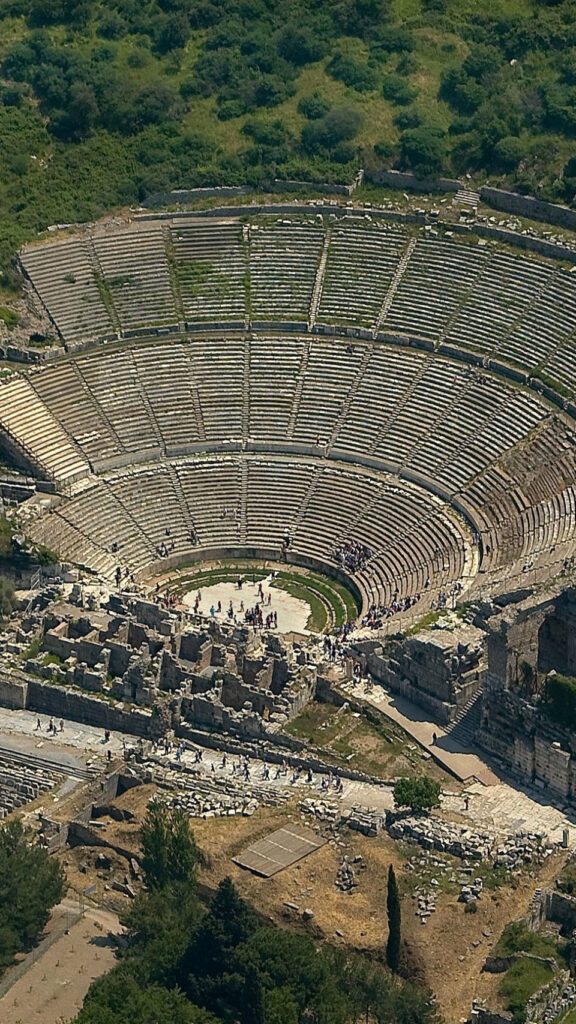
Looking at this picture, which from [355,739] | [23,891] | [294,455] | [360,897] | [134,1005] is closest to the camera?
[134,1005]

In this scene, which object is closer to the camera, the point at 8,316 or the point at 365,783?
the point at 365,783

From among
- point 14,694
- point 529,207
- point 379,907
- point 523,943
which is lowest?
point 523,943

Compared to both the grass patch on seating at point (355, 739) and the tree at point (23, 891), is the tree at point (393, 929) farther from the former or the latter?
the tree at point (23, 891)

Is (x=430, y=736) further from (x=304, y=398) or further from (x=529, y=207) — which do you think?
(x=529, y=207)

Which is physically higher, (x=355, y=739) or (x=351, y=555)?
(x=351, y=555)

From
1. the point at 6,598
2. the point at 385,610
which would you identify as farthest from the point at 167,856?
the point at 6,598

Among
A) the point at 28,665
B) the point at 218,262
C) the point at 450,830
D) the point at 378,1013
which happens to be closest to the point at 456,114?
the point at 218,262

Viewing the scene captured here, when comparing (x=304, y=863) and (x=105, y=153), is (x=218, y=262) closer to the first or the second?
(x=105, y=153)
